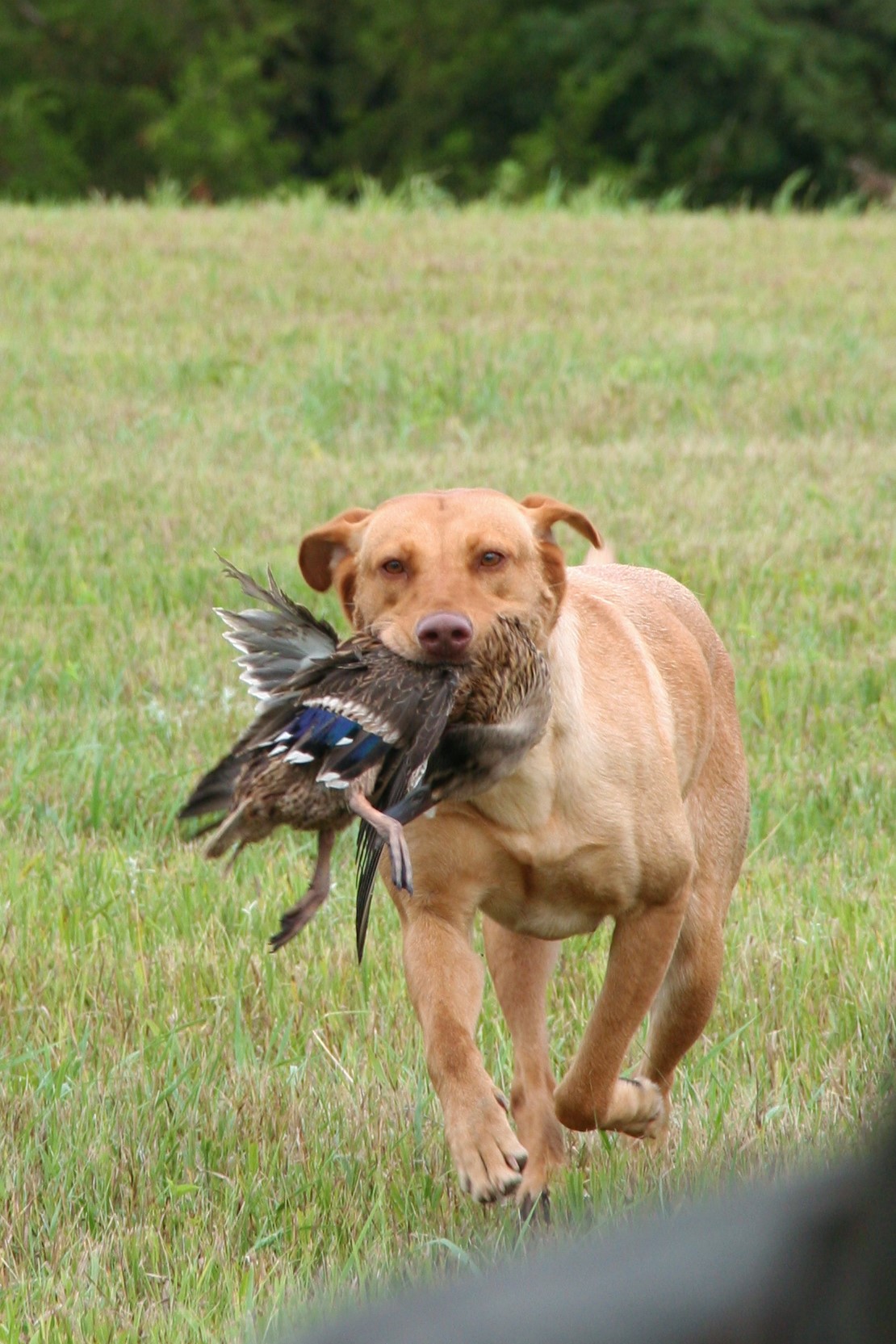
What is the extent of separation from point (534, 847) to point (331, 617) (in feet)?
12.7

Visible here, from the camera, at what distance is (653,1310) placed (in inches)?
24.7

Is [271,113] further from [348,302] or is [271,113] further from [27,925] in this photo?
[27,925]

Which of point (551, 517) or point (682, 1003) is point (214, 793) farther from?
point (682, 1003)

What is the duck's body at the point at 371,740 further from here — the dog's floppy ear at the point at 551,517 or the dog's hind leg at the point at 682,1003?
the dog's hind leg at the point at 682,1003

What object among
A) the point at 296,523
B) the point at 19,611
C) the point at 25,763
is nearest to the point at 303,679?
the point at 25,763

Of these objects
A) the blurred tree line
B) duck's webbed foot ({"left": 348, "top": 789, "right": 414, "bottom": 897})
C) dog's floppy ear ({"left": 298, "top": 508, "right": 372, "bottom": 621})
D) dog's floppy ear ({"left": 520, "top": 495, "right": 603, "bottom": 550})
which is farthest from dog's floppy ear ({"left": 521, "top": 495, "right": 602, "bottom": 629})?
the blurred tree line

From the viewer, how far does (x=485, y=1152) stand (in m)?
3.06

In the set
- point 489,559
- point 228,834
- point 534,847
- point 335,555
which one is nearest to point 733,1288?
point 534,847

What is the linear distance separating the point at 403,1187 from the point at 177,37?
28.9m

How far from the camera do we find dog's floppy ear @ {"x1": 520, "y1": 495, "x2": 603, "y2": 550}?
3686 millimetres

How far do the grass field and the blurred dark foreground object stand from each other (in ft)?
5.00

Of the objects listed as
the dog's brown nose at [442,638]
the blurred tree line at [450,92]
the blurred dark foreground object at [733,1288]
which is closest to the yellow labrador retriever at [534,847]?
the dog's brown nose at [442,638]

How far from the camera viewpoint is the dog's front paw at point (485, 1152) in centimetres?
303

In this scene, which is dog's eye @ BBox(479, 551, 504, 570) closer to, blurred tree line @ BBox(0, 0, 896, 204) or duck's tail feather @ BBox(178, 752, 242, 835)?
duck's tail feather @ BBox(178, 752, 242, 835)
